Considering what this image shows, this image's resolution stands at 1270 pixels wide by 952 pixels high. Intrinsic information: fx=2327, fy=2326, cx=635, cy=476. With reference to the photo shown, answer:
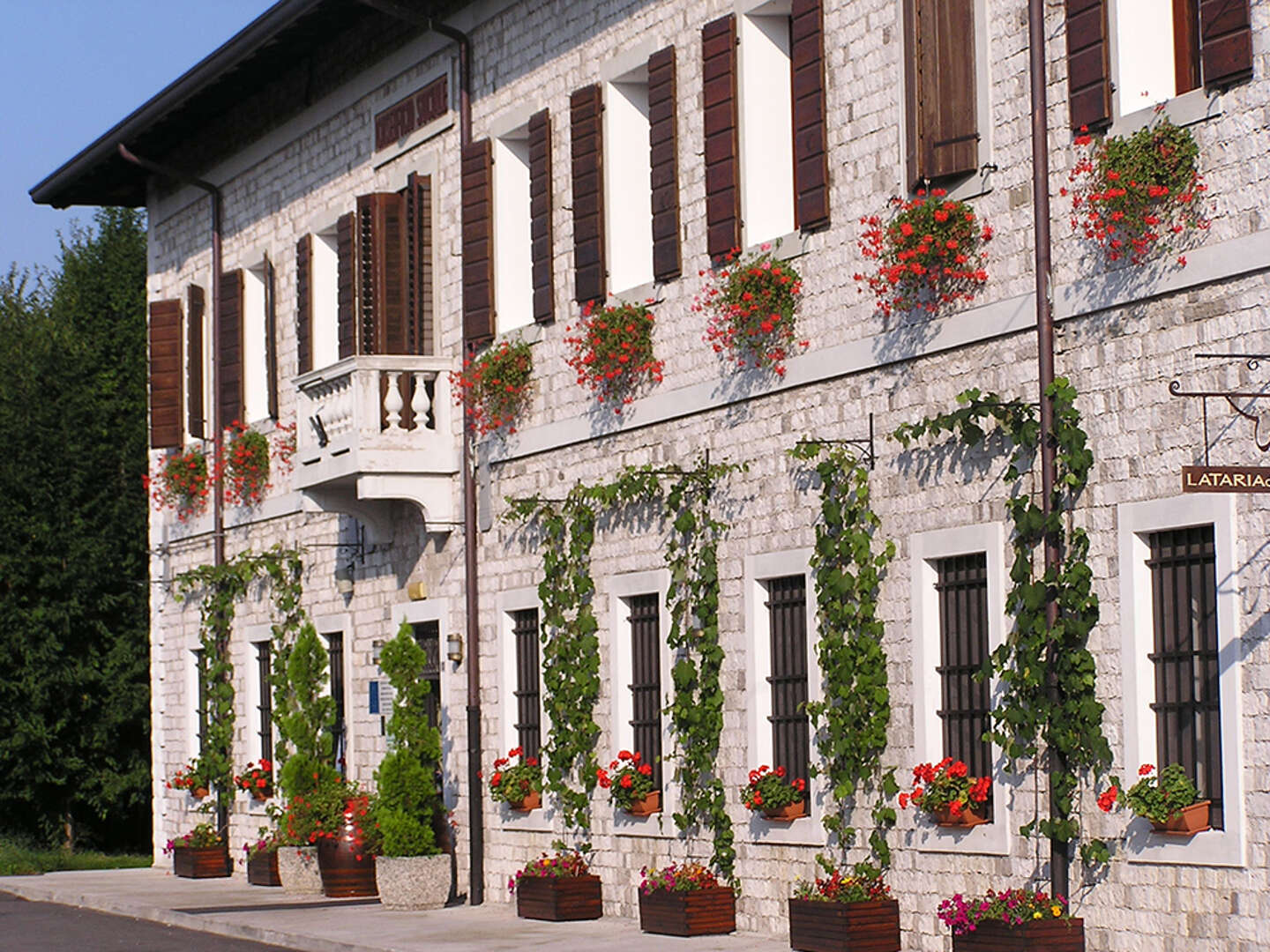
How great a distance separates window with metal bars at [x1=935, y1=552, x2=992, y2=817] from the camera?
1394 centimetres

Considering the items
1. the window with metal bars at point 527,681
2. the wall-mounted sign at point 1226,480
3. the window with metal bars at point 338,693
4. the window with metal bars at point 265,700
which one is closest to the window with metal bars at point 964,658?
the wall-mounted sign at point 1226,480

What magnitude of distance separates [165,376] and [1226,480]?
17.9 m

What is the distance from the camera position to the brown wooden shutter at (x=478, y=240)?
19719mm

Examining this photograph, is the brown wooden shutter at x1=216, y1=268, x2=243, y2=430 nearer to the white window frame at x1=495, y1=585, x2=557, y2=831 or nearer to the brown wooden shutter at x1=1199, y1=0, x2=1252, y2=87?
the white window frame at x1=495, y1=585, x2=557, y2=831

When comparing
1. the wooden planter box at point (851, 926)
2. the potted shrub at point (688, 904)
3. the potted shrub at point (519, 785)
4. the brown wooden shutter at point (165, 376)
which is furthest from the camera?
the brown wooden shutter at point (165, 376)

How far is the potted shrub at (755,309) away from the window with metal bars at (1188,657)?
386 cm

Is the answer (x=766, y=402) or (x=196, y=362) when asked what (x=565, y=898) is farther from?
(x=196, y=362)

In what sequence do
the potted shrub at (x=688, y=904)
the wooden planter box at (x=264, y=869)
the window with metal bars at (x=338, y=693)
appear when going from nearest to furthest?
1. the potted shrub at (x=688, y=904)
2. the window with metal bars at (x=338, y=693)
3. the wooden planter box at (x=264, y=869)

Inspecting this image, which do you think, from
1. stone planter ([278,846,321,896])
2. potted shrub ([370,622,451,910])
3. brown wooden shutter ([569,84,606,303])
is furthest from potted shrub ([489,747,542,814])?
brown wooden shutter ([569,84,606,303])

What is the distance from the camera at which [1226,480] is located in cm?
1073

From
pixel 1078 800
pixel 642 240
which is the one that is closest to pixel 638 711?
pixel 642 240

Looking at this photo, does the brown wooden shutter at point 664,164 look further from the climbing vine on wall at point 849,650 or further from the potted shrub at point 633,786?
the potted shrub at point 633,786

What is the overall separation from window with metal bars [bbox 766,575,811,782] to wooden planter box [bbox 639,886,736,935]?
1.01 metres

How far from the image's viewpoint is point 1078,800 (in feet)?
42.3
